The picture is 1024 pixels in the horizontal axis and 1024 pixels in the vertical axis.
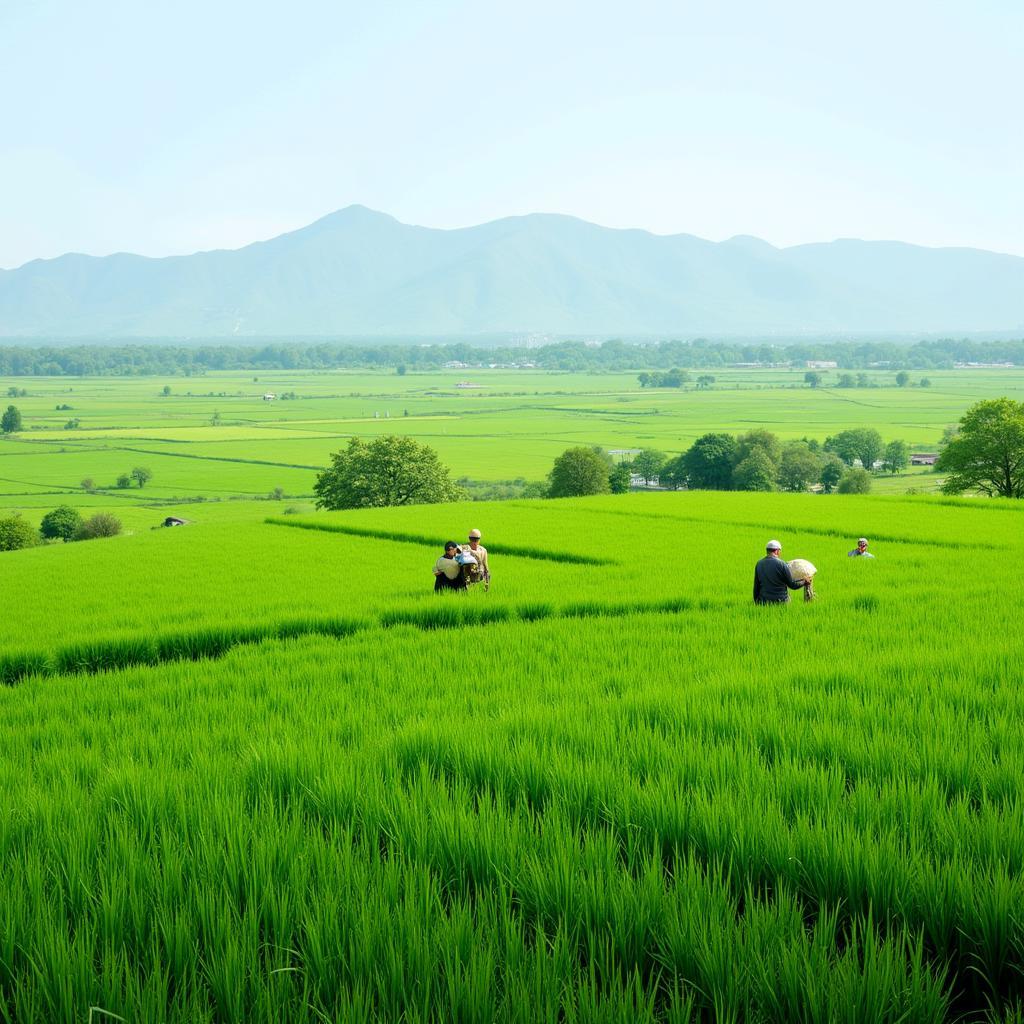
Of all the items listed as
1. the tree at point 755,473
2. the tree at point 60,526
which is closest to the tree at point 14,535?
the tree at point 60,526

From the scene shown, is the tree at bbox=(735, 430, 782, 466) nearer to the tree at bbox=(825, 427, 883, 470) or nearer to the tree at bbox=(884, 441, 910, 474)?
the tree at bbox=(884, 441, 910, 474)

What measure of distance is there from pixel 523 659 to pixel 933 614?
6.20m

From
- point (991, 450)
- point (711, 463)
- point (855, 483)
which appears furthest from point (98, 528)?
point (855, 483)

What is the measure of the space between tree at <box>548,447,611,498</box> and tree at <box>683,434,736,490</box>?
16074 millimetres

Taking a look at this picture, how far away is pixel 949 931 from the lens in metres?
4.02

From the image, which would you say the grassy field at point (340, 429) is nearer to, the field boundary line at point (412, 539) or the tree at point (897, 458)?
the tree at point (897, 458)

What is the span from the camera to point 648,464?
89.3m

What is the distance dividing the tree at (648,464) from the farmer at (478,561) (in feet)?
237

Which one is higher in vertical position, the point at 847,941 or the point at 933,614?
the point at 847,941

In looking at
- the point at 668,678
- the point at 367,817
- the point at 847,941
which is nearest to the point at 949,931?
the point at 847,941

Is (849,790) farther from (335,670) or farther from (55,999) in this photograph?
(335,670)

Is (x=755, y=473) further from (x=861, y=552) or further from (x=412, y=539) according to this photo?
(x=861, y=552)

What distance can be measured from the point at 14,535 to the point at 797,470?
58.5 meters

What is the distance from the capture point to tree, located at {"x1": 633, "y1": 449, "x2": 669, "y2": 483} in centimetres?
8881
